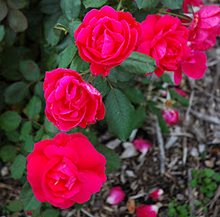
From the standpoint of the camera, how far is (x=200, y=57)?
1.46 m

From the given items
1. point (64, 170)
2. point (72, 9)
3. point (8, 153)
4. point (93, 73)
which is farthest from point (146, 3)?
point (8, 153)

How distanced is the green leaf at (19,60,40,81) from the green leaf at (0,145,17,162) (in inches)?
12.0

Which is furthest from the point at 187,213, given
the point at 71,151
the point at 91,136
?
the point at 71,151

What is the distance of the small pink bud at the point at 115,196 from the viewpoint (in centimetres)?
203

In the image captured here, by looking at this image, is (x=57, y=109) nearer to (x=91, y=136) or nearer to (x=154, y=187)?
(x=91, y=136)

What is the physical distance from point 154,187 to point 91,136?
0.52 metres

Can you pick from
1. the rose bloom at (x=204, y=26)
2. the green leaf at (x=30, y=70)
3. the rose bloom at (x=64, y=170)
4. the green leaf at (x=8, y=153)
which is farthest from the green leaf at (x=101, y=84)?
the green leaf at (x=8, y=153)

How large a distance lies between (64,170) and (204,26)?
1.96 feet

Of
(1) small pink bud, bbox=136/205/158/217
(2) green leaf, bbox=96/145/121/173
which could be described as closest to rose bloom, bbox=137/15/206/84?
(2) green leaf, bbox=96/145/121/173

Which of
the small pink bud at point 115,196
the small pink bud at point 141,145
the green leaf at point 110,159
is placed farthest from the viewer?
the small pink bud at point 141,145

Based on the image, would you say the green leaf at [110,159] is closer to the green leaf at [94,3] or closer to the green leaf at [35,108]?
the green leaf at [35,108]

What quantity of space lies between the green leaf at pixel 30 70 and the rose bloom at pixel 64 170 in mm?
602

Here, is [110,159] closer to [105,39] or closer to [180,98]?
[180,98]

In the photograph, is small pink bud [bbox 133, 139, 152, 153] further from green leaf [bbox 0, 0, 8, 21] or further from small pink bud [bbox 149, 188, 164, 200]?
green leaf [bbox 0, 0, 8, 21]
